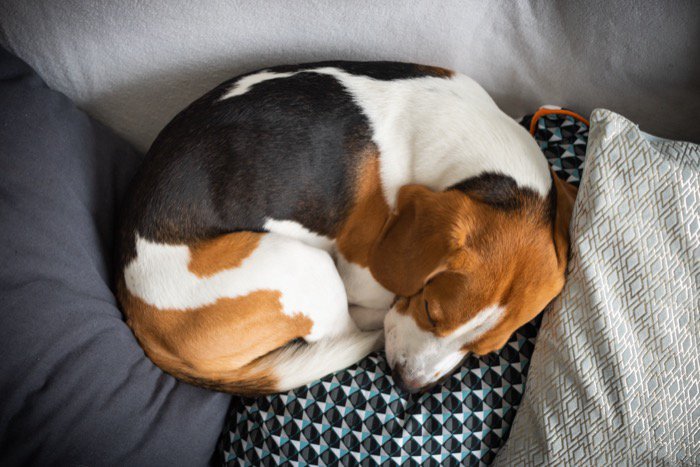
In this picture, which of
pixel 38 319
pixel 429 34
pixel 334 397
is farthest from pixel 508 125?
pixel 38 319

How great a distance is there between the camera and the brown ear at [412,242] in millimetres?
1349

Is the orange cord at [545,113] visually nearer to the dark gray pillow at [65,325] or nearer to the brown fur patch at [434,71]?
the brown fur patch at [434,71]

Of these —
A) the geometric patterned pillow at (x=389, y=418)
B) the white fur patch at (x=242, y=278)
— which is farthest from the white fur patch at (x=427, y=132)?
the geometric patterned pillow at (x=389, y=418)

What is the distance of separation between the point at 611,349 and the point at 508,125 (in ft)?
2.36

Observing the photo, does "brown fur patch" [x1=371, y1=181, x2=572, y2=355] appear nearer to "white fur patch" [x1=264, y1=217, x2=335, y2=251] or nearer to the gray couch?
"white fur patch" [x1=264, y1=217, x2=335, y2=251]

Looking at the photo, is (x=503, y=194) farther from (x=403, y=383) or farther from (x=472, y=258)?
(x=403, y=383)

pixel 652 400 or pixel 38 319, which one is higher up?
pixel 38 319

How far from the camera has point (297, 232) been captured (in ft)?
5.25

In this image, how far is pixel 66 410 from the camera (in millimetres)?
1389

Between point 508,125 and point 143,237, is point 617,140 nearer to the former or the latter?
point 508,125

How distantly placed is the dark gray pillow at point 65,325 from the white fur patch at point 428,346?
630 mm

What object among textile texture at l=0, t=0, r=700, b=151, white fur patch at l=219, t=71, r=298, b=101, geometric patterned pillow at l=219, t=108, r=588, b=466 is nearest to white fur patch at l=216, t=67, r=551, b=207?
white fur patch at l=219, t=71, r=298, b=101

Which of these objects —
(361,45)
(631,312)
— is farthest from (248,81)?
(631,312)

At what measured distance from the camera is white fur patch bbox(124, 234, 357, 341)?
4.78 feet
